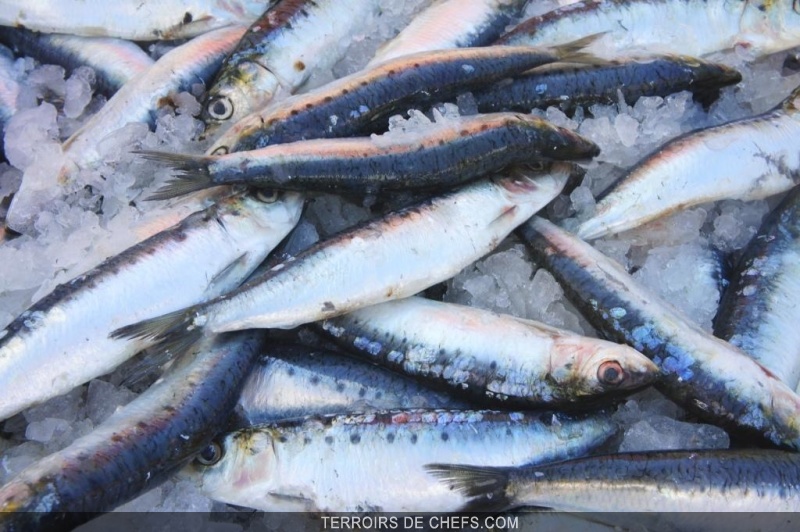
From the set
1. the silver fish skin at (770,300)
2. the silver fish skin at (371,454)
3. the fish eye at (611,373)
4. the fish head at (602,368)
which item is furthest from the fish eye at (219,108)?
the silver fish skin at (770,300)

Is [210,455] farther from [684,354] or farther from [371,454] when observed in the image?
[684,354]

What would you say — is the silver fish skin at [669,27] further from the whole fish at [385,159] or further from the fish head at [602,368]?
the fish head at [602,368]

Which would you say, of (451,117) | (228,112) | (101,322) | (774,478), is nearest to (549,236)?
(451,117)

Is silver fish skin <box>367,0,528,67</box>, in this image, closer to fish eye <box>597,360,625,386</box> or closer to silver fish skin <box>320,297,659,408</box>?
silver fish skin <box>320,297,659,408</box>

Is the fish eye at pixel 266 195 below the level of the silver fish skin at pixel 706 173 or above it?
above

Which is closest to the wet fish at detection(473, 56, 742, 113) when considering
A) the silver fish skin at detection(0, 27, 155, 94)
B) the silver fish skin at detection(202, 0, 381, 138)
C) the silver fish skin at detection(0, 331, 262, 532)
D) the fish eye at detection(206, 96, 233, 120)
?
the silver fish skin at detection(202, 0, 381, 138)

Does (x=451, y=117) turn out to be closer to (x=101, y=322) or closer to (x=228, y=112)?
(x=228, y=112)
